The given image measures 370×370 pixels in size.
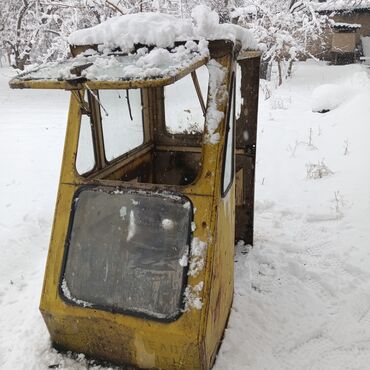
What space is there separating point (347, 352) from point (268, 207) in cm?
232

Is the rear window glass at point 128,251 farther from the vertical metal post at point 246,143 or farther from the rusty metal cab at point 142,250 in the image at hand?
the vertical metal post at point 246,143

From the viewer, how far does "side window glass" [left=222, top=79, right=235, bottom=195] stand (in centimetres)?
241

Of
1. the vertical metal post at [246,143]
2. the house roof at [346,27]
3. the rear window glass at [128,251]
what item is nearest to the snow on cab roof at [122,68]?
the rear window glass at [128,251]

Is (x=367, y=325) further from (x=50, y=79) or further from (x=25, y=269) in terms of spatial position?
(x=25, y=269)

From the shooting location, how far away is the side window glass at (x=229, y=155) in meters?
2.41

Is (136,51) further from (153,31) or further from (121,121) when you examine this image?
(121,121)

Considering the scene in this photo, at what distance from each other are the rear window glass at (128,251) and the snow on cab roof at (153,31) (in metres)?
0.84

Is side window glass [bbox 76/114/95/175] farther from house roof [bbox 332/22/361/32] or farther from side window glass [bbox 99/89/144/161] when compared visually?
house roof [bbox 332/22/361/32]

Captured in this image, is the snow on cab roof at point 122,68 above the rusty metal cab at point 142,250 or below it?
above

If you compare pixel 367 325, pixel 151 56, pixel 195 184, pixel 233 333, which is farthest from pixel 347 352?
pixel 151 56

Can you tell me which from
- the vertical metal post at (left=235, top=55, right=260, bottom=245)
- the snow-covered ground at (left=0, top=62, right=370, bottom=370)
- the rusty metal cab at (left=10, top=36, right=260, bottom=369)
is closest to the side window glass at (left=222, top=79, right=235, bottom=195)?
the rusty metal cab at (left=10, top=36, right=260, bottom=369)

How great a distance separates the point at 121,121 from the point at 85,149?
1.85 feet

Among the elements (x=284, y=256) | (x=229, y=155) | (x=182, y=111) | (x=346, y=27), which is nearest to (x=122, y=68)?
(x=229, y=155)

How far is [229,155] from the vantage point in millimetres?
2592
